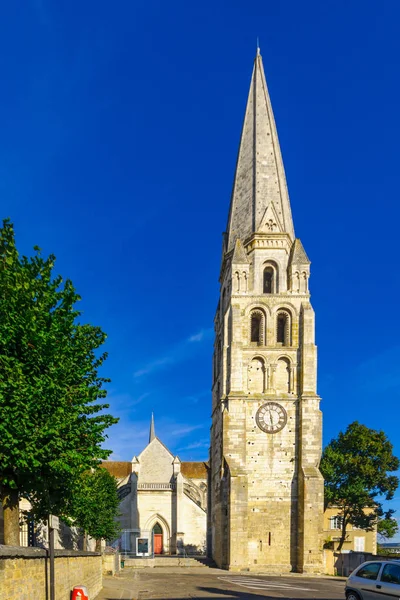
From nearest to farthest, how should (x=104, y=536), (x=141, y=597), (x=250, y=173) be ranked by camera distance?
1. (x=141, y=597)
2. (x=104, y=536)
3. (x=250, y=173)

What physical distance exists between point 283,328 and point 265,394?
209 inches

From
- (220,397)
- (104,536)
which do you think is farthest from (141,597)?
(220,397)

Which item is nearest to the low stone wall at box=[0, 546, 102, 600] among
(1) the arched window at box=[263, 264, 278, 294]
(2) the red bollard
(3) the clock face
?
(2) the red bollard

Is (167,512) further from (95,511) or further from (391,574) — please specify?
(391,574)

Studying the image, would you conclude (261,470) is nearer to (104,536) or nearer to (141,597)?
(104,536)

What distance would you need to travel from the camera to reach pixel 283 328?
4197cm

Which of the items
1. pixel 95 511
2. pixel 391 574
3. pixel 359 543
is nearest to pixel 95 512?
pixel 95 511

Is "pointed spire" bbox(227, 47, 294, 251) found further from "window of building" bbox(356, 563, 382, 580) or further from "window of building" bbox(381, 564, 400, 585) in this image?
"window of building" bbox(381, 564, 400, 585)

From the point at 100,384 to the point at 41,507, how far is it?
3.55 meters

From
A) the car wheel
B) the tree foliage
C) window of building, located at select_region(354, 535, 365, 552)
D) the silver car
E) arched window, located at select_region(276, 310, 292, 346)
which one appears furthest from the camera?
window of building, located at select_region(354, 535, 365, 552)

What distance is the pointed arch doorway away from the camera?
56.8 meters

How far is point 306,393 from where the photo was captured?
128ft

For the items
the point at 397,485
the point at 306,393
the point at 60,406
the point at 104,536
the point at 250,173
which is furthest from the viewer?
the point at 250,173

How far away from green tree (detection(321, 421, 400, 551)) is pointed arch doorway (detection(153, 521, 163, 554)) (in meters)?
21.5
